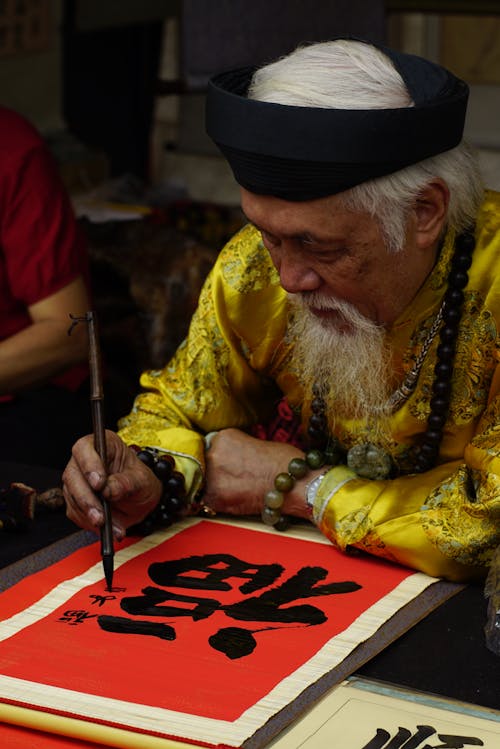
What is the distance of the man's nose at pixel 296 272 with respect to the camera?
222cm

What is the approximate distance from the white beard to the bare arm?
1.05m

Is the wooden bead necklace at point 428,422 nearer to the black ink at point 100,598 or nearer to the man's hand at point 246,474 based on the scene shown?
the man's hand at point 246,474

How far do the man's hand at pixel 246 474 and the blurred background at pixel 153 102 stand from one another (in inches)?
61.3

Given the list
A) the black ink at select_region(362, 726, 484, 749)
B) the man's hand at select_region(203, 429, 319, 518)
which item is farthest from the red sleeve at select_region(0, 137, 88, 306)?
the black ink at select_region(362, 726, 484, 749)

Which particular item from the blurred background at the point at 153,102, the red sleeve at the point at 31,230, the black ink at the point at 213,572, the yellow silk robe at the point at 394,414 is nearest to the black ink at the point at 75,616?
the black ink at the point at 213,572

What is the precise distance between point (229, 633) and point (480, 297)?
2.76ft

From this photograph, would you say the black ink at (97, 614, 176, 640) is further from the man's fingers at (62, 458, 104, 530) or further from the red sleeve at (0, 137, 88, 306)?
the red sleeve at (0, 137, 88, 306)

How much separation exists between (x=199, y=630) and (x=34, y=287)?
1623 millimetres

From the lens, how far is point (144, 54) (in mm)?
6160

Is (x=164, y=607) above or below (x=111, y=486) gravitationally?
below

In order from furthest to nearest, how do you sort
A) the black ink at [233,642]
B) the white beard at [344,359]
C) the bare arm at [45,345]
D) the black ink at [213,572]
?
the bare arm at [45,345], the white beard at [344,359], the black ink at [213,572], the black ink at [233,642]

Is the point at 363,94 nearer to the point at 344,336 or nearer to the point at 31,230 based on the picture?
the point at 344,336

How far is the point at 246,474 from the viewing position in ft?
8.29

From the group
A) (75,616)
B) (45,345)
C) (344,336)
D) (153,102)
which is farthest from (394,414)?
(153,102)
